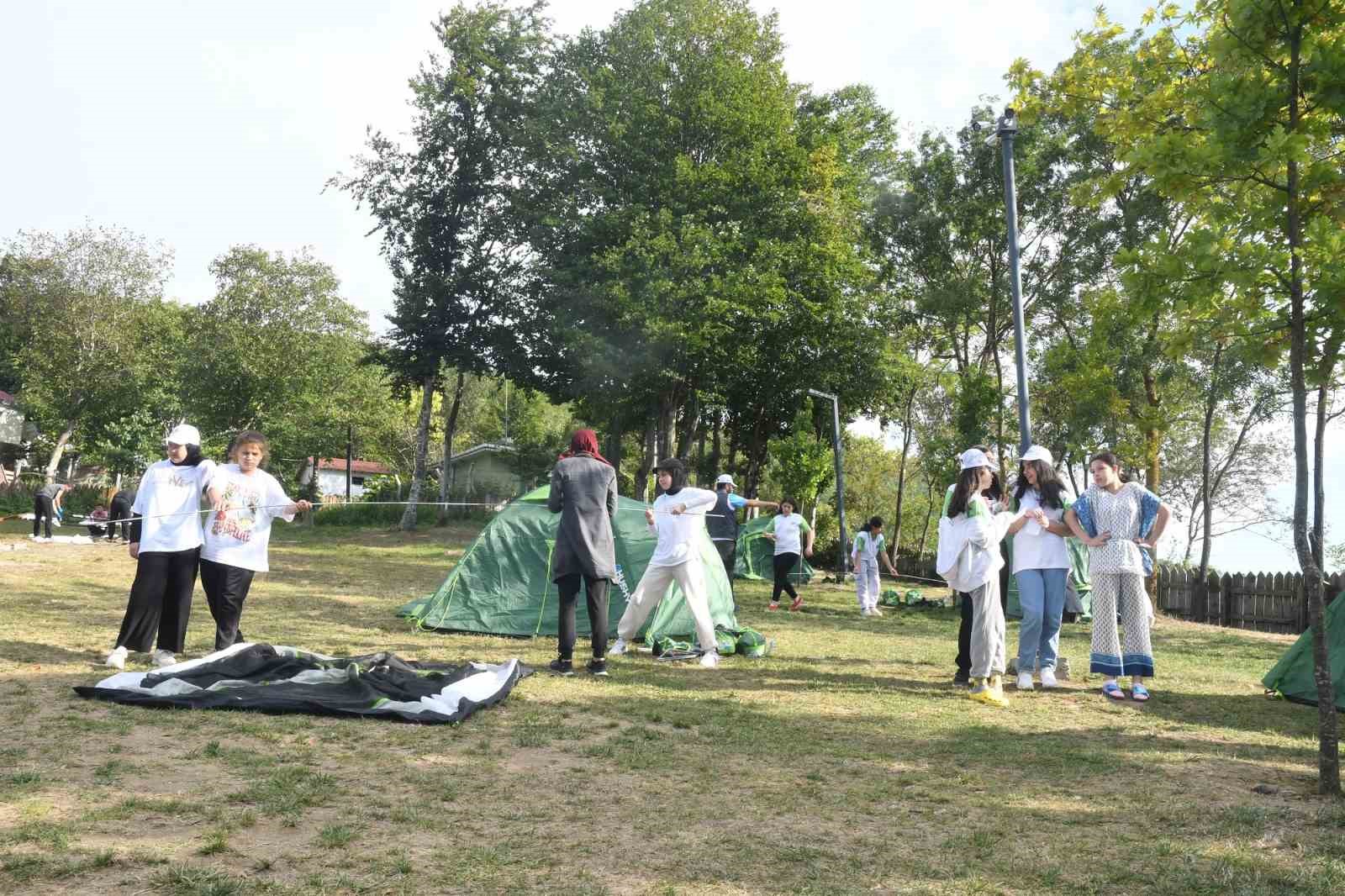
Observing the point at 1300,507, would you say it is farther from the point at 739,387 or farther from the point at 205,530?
the point at 739,387

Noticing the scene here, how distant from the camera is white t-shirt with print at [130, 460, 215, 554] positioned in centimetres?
767

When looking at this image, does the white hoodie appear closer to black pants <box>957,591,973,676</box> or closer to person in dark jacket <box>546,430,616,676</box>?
black pants <box>957,591,973,676</box>

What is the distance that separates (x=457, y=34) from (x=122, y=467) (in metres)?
27.0

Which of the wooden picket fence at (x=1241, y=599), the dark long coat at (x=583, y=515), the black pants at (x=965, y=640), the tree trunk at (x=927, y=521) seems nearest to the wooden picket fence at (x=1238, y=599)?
the wooden picket fence at (x=1241, y=599)

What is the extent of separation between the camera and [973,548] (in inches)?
312

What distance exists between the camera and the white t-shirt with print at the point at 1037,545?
26.7 ft

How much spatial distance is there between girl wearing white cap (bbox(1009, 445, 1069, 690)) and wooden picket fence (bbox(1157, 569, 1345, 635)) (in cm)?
1272

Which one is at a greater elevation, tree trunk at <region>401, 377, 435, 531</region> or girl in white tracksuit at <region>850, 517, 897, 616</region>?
tree trunk at <region>401, 377, 435, 531</region>

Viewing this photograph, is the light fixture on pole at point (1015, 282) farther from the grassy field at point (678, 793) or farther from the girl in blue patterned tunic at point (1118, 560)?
the grassy field at point (678, 793)

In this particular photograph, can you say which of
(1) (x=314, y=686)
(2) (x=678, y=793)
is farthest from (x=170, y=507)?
(2) (x=678, y=793)

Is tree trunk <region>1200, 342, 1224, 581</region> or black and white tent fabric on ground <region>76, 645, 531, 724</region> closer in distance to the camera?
black and white tent fabric on ground <region>76, 645, 531, 724</region>

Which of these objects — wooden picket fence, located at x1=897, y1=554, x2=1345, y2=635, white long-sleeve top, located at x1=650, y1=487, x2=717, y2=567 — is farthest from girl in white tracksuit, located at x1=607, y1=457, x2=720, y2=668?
wooden picket fence, located at x1=897, y1=554, x2=1345, y2=635

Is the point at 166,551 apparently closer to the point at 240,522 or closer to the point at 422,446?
the point at 240,522

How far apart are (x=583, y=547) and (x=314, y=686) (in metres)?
2.32
